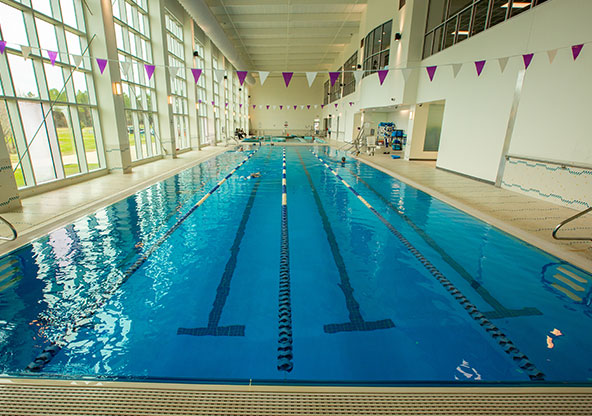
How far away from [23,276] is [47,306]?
0.75 meters

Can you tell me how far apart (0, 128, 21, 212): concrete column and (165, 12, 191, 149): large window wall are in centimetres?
801

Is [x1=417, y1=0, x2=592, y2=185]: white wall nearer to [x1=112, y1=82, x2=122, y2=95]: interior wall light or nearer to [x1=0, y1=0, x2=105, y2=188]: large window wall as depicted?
[x1=0, y1=0, x2=105, y2=188]: large window wall

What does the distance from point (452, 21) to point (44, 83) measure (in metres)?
10.7

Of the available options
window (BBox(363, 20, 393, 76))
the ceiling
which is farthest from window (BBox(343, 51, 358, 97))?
window (BBox(363, 20, 393, 76))

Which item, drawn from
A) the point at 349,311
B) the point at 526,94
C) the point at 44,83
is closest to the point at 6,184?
the point at 44,83

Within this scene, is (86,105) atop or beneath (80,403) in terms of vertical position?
atop

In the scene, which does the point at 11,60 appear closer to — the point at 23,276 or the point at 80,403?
the point at 23,276

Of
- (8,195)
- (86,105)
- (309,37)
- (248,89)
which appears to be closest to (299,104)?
(248,89)

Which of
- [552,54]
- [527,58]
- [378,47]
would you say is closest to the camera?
[552,54]

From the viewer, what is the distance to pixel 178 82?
13016 millimetres

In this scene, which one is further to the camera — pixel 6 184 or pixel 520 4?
pixel 520 4

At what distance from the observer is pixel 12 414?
54.1 inches

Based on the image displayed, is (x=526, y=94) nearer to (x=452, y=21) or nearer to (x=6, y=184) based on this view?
(x=452, y=21)

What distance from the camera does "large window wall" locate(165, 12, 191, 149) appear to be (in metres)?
12.3
